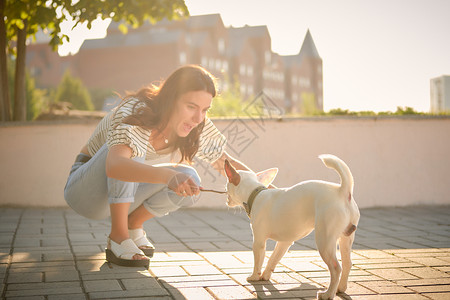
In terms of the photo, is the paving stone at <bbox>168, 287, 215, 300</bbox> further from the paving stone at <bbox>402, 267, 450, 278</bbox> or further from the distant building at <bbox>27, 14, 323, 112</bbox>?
the distant building at <bbox>27, 14, 323, 112</bbox>

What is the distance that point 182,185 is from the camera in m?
2.80

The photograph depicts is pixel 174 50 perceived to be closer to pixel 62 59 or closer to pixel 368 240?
pixel 62 59

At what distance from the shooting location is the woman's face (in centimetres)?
320

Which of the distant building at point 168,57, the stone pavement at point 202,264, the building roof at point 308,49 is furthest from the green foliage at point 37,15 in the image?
the building roof at point 308,49

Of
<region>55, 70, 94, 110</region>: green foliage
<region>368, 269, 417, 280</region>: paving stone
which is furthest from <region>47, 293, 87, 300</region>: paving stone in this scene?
<region>55, 70, 94, 110</region>: green foliage

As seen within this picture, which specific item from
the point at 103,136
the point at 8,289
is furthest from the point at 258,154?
the point at 8,289

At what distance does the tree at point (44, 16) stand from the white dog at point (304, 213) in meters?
4.83

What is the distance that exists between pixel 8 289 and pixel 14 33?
6129 mm

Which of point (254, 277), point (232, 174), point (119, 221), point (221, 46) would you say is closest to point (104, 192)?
point (119, 221)

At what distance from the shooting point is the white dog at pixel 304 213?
255cm

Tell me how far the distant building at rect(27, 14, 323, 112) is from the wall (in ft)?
99.3

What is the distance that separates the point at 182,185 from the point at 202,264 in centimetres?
89

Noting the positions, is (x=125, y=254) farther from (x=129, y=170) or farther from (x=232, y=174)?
(x=232, y=174)

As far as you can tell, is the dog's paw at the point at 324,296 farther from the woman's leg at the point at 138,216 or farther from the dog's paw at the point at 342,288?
the woman's leg at the point at 138,216
